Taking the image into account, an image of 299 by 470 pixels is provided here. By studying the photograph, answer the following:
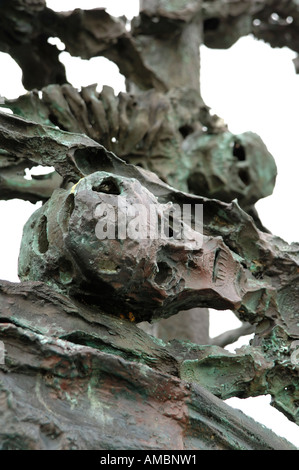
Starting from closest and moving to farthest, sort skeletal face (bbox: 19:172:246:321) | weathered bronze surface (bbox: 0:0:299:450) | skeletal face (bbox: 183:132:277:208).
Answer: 1. weathered bronze surface (bbox: 0:0:299:450)
2. skeletal face (bbox: 19:172:246:321)
3. skeletal face (bbox: 183:132:277:208)

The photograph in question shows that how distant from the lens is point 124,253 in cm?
246

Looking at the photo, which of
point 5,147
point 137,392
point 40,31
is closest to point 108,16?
point 40,31

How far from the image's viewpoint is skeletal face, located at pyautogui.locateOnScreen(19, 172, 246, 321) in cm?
247

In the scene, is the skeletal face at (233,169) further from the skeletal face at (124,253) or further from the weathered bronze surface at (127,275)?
the skeletal face at (124,253)

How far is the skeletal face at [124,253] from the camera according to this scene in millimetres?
2467

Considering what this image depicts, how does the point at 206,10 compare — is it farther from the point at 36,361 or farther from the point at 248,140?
the point at 36,361

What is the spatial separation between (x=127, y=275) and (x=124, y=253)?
0.07m

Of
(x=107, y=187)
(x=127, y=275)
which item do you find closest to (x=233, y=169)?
(x=107, y=187)

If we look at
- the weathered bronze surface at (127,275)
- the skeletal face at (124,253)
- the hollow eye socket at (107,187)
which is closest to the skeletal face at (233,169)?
the weathered bronze surface at (127,275)

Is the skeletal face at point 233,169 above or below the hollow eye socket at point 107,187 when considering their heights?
above

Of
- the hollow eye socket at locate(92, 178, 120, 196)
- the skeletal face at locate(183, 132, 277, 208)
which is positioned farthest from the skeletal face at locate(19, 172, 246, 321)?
the skeletal face at locate(183, 132, 277, 208)

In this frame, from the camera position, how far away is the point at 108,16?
425 centimetres

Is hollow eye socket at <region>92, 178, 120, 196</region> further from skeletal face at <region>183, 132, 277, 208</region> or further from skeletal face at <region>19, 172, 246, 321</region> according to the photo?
skeletal face at <region>183, 132, 277, 208</region>

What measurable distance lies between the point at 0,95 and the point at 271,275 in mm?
1175
